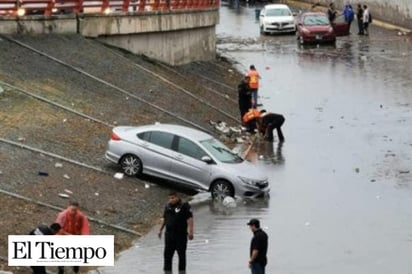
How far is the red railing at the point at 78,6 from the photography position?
108ft

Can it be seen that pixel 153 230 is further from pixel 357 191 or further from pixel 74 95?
pixel 74 95

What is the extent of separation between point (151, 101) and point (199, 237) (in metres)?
11.5

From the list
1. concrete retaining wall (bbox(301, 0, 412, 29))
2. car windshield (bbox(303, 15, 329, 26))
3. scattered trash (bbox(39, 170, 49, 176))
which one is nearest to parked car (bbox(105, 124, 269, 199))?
scattered trash (bbox(39, 170, 49, 176))

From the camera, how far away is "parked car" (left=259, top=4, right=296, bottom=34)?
57406mm

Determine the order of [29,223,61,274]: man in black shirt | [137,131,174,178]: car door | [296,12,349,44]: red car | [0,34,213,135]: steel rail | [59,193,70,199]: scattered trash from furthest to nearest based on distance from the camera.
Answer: [296,12,349,44]: red car < [0,34,213,135]: steel rail < [137,131,174,178]: car door < [59,193,70,199]: scattered trash < [29,223,61,274]: man in black shirt

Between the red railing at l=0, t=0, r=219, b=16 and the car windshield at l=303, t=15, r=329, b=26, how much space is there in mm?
14650

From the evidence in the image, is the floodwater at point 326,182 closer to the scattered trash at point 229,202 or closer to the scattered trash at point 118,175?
the scattered trash at point 229,202

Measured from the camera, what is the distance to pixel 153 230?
793 inches

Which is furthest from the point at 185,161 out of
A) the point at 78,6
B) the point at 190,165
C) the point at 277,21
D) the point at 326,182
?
the point at 277,21

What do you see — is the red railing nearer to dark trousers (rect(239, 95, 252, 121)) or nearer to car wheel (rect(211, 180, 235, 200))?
dark trousers (rect(239, 95, 252, 121))

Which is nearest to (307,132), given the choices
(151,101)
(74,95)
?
(151,101)

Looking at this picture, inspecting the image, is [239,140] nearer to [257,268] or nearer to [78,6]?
[78,6]

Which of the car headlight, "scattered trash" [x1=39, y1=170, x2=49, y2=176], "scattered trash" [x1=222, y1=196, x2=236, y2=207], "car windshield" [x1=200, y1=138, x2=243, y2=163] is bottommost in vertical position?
"scattered trash" [x1=222, y1=196, x2=236, y2=207]

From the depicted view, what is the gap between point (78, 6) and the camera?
34375 mm
